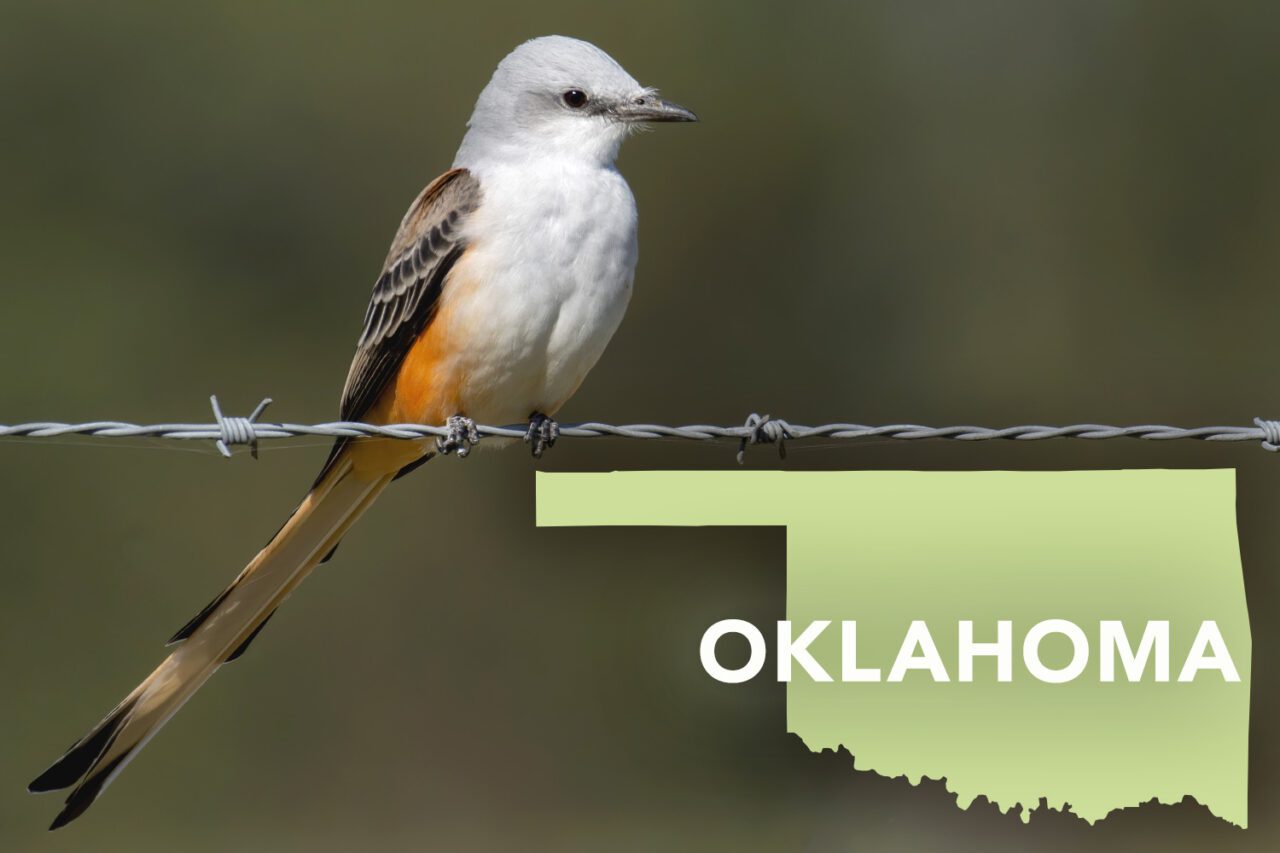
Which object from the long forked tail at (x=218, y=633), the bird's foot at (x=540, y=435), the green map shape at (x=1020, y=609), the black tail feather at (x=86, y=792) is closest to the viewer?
the green map shape at (x=1020, y=609)

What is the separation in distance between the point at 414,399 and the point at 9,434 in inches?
53.9

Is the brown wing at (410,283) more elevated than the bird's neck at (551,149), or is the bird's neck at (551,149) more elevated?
the bird's neck at (551,149)

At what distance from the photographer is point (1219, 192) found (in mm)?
10758

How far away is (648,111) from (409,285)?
905mm

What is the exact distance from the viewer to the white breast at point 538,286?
174 inches

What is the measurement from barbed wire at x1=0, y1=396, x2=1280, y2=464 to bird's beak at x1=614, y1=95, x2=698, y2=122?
1377 mm

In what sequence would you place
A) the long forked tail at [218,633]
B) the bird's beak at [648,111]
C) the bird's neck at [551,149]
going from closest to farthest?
the long forked tail at [218,633]
the bird's neck at [551,149]
the bird's beak at [648,111]

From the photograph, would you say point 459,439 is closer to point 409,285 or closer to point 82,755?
point 409,285

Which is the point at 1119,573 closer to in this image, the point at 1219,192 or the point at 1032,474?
the point at 1032,474

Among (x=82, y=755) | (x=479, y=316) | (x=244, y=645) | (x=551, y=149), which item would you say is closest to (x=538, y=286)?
(x=479, y=316)

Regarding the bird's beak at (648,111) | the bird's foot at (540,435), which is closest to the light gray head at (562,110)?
the bird's beak at (648,111)

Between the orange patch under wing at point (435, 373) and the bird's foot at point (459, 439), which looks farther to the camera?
the orange patch under wing at point (435, 373)

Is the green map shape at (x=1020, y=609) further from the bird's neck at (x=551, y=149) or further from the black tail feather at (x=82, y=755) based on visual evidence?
the bird's neck at (x=551, y=149)

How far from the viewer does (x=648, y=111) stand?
4859mm
